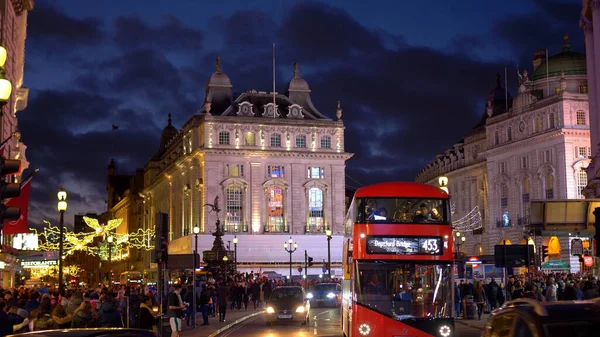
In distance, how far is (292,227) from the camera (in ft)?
349

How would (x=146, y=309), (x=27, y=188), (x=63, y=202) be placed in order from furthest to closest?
1. (x=27, y=188)
2. (x=63, y=202)
3. (x=146, y=309)

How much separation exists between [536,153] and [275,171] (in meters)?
29.4

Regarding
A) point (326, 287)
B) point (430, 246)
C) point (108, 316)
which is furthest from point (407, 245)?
point (326, 287)

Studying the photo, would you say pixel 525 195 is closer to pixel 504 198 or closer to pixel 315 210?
pixel 504 198

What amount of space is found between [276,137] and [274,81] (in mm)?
6454

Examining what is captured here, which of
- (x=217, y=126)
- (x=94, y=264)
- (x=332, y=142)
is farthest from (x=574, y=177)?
(x=94, y=264)

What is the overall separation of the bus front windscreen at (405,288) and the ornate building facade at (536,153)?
61.0m

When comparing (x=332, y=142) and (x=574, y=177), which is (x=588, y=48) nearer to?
(x=574, y=177)

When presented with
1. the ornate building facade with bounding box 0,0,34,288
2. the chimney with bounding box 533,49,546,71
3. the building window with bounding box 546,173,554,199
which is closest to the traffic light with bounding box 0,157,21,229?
the ornate building facade with bounding box 0,0,34,288

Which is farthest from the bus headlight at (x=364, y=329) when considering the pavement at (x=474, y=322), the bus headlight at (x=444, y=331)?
the pavement at (x=474, y=322)

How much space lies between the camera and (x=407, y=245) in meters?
22.0

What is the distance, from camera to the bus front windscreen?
22.0 meters

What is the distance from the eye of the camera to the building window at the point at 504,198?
102750 mm

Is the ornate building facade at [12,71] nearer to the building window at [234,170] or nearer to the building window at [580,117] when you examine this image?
the building window at [234,170]
